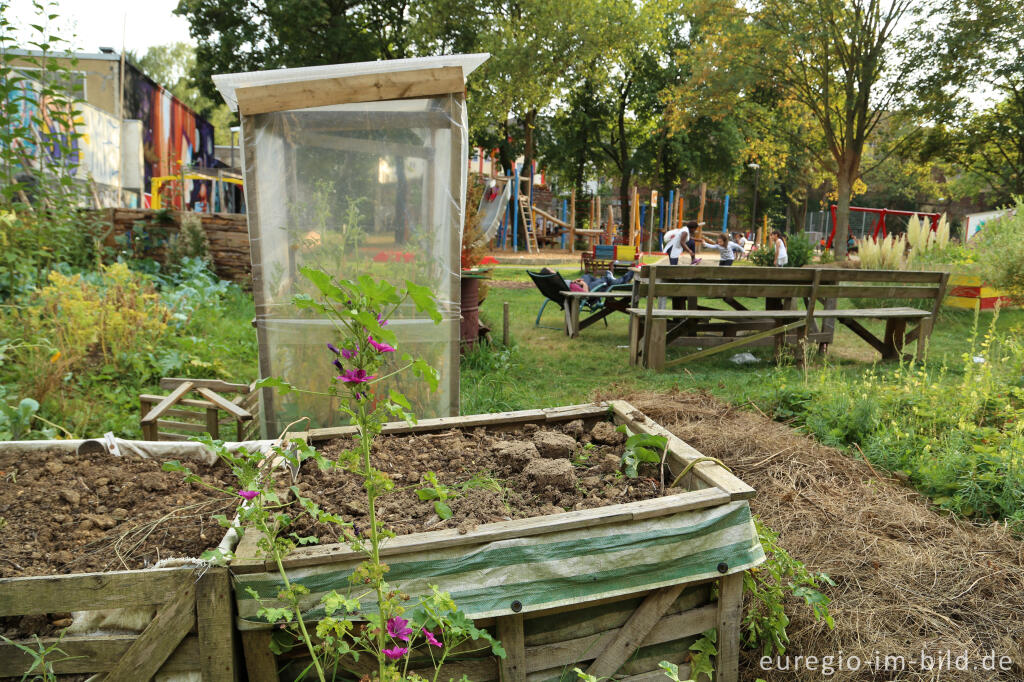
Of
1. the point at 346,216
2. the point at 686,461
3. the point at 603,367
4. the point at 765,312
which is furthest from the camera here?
the point at 765,312

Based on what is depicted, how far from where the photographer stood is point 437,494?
1.88 metres

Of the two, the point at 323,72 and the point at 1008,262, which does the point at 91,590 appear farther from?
the point at 1008,262

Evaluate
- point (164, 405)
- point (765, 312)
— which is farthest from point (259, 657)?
point (765, 312)

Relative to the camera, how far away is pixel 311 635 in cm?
182

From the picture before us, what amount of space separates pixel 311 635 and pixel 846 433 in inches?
146

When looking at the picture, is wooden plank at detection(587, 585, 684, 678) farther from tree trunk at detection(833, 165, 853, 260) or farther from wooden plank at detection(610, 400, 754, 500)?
tree trunk at detection(833, 165, 853, 260)

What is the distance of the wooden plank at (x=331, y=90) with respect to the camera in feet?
11.7

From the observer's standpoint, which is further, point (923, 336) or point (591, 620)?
point (923, 336)

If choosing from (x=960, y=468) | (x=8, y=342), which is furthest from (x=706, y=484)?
(x=8, y=342)

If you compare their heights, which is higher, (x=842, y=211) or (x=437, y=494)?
(x=842, y=211)

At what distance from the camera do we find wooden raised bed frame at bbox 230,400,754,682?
181 centimetres

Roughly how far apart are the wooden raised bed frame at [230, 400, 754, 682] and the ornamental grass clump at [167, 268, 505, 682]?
0.19 feet

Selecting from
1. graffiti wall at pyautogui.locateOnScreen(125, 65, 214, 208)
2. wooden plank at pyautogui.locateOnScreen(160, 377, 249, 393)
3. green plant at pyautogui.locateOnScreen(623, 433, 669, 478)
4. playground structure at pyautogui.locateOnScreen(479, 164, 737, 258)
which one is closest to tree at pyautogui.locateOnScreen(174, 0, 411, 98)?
graffiti wall at pyautogui.locateOnScreen(125, 65, 214, 208)

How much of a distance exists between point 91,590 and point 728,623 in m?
1.84
